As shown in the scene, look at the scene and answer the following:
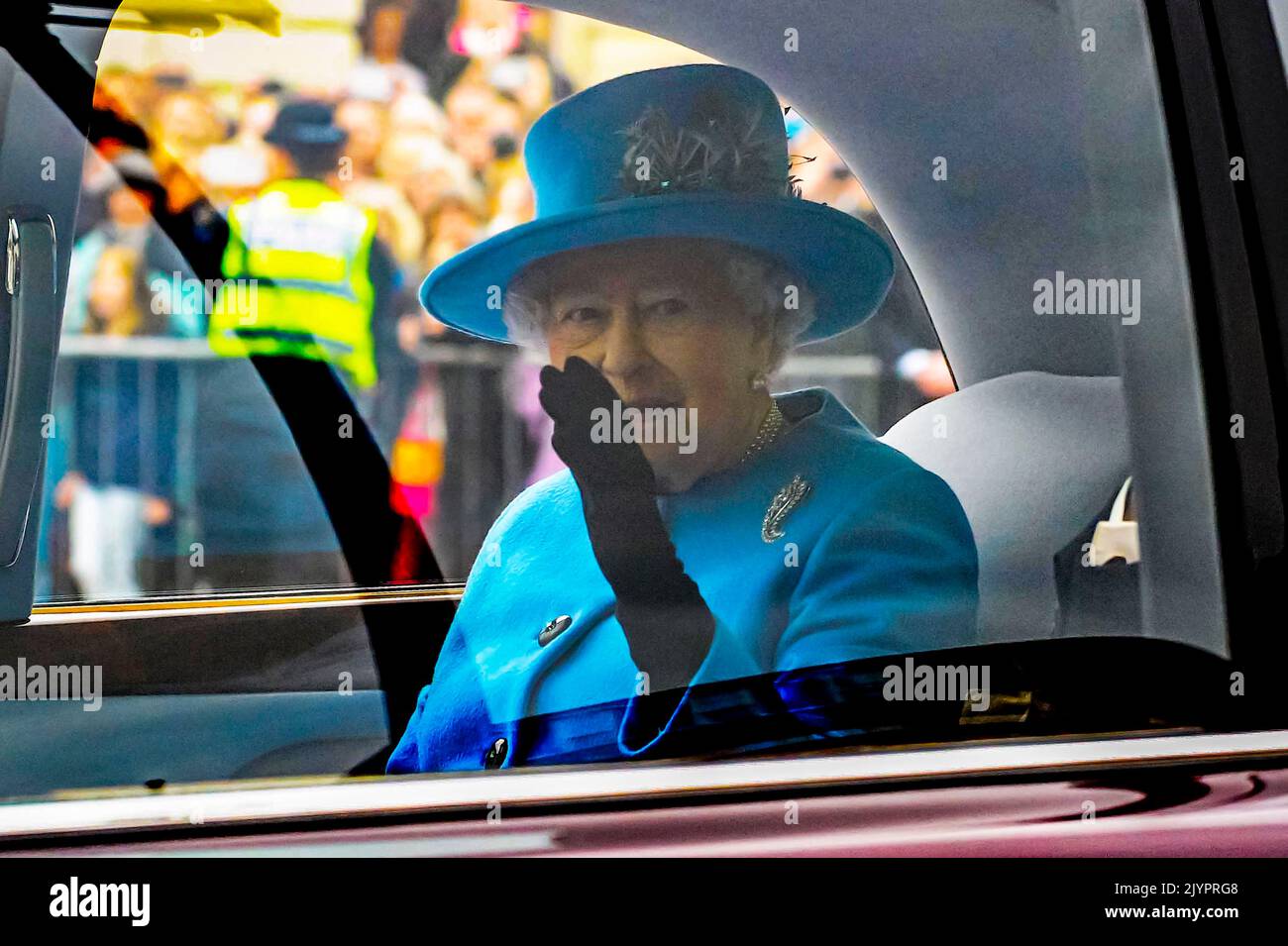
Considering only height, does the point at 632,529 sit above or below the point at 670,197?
below

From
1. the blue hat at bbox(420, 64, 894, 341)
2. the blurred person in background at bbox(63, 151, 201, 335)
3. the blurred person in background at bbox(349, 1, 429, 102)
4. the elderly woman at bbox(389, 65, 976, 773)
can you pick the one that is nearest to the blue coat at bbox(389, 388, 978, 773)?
the elderly woman at bbox(389, 65, 976, 773)

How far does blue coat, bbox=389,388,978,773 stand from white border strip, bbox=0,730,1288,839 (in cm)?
4

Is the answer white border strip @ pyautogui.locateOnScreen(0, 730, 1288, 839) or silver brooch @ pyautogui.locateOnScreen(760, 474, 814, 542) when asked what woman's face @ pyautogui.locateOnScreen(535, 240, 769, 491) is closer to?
silver brooch @ pyautogui.locateOnScreen(760, 474, 814, 542)

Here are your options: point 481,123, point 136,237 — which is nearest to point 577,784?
point 481,123

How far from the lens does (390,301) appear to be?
1.57m

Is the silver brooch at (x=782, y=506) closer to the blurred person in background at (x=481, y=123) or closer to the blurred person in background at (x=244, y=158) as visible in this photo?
the blurred person in background at (x=481, y=123)

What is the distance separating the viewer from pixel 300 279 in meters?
1.75

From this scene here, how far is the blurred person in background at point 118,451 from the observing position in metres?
1.58

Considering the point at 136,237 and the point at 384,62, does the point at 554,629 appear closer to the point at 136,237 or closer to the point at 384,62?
the point at 384,62

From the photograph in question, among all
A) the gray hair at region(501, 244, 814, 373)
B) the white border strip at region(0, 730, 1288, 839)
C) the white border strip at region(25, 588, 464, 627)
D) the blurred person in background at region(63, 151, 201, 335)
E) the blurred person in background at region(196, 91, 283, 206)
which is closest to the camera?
the white border strip at region(0, 730, 1288, 839)

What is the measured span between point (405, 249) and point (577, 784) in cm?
64

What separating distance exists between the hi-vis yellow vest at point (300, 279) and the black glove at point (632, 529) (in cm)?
30

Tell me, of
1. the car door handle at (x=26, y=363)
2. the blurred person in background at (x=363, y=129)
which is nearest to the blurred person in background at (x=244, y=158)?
the blurred person in background at (x=363, y=129)

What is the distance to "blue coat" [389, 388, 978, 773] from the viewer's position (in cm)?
144
